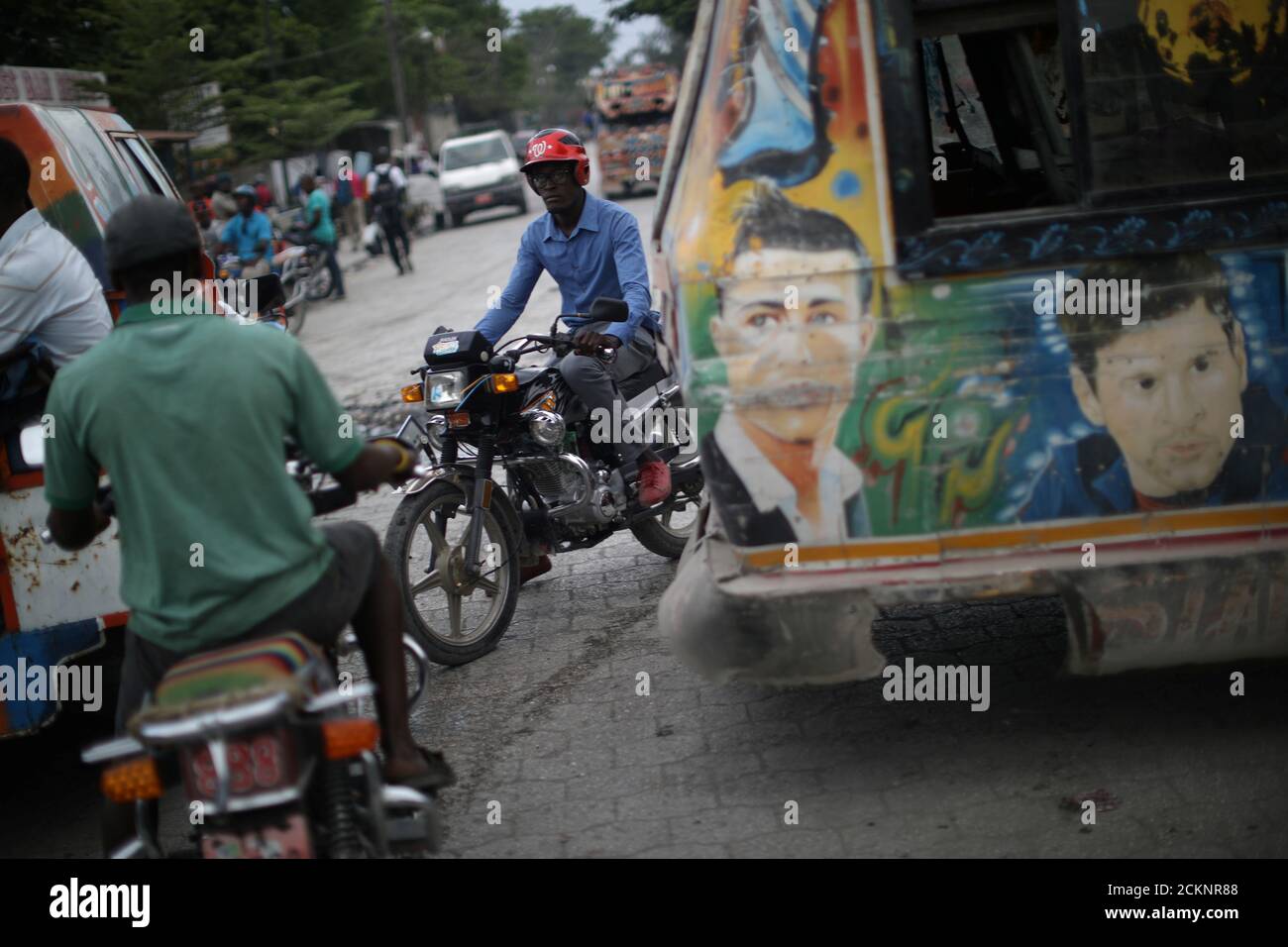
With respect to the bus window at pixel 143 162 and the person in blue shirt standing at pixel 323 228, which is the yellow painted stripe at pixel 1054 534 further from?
the person in blue shirt standing at pixel 323 228

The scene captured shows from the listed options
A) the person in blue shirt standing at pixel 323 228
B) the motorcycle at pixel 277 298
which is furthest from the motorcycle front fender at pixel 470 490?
the person in blue shirt standing at pixel 323 228

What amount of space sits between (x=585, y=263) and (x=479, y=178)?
94.3 ft

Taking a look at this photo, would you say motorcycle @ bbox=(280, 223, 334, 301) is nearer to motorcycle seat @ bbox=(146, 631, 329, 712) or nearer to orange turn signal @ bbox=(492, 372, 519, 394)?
orange turn signal @ bbox=(492, 372, 519, 394)

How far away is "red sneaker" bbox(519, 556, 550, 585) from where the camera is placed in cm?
611

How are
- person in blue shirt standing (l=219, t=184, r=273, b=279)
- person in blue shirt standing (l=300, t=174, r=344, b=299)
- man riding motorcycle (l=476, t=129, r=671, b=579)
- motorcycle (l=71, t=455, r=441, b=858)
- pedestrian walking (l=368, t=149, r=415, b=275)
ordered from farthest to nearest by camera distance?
pedestrian walking (l=368, t=149, r=415, b=275), person in blue shirt standing (l=300, t=174, r=344, b=299), person in blue shirt standing (l=219, t=184, r=273, b=279), man riding motorcycle (l=476, t=129, r=671, b=579), motorcycle (l=71, t=455, r=441, b=858)

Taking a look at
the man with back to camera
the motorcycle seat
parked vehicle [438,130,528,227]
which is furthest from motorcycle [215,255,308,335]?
parked vehicle [438,130,528,227]

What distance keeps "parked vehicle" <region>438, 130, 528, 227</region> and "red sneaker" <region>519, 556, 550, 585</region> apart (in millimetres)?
27907

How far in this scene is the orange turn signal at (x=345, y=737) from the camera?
9.23 ft

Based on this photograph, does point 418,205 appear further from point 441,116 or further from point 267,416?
point 441,116

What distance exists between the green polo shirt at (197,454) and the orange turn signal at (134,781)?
0.93ft

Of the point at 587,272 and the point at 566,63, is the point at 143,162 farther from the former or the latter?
the point at 566,63

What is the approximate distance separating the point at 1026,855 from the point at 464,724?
2022 mm

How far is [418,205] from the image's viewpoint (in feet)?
116

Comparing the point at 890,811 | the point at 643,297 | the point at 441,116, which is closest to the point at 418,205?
the point at 643,297
